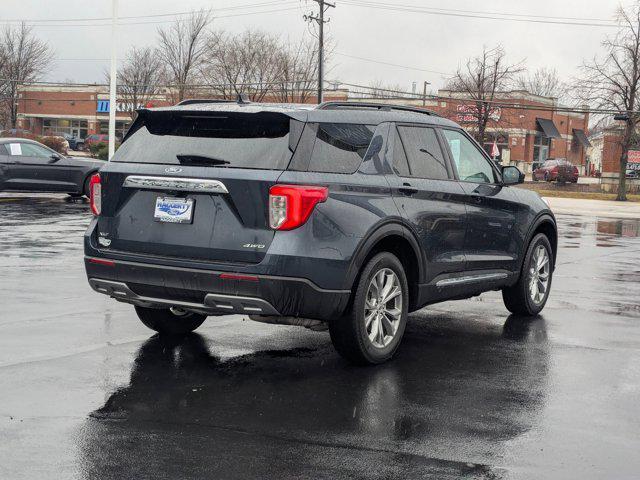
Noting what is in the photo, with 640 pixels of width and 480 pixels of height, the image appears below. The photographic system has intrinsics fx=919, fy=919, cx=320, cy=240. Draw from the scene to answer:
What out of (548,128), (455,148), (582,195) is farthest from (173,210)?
(548,128)

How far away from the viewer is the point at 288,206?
19.4ft

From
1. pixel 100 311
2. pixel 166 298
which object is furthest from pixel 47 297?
pixel 166 298

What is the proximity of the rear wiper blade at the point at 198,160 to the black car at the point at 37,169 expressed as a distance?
17308mm

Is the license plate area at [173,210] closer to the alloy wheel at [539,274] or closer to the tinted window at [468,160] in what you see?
the tinted window at [468,160]

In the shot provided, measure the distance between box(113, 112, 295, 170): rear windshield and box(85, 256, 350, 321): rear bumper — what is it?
0.76 meters

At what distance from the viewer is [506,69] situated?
61500 millimetres

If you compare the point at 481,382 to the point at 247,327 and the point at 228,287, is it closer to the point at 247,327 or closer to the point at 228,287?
the point at 228,287

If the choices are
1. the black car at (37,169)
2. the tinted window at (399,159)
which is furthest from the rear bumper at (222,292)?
the black car at (37,169)

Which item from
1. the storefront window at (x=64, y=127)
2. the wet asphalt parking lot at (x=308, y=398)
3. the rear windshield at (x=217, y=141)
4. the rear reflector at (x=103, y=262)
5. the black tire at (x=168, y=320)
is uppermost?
the storefront window at (x=64, y=127)

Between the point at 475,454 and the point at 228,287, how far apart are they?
2.04 meters

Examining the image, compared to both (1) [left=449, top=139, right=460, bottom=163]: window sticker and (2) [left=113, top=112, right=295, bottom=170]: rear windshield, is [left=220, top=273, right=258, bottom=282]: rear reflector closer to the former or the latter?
(2) [left=113, top=112, right=295, bottom=170]: rear windshield

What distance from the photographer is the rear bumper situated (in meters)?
5.93

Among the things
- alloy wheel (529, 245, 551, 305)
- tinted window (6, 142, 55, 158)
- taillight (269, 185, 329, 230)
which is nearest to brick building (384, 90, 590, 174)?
tinted window (6, 142, 55, 158)

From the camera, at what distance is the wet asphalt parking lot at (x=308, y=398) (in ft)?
14.8
